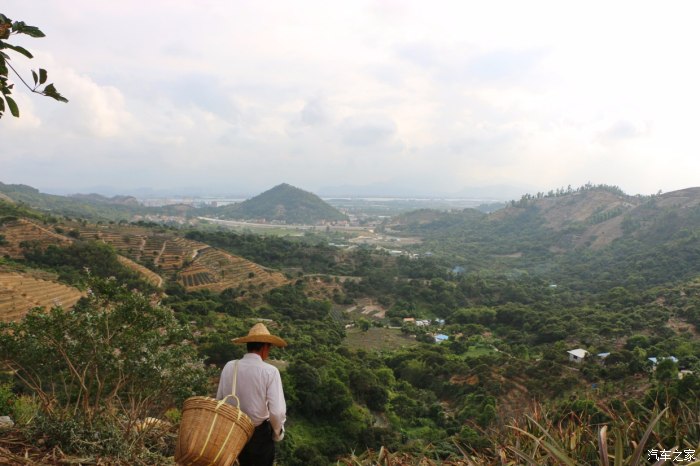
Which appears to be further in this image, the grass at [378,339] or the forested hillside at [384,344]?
the grass at [378,339]

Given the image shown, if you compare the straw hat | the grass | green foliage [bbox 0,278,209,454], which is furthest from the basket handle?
the grass

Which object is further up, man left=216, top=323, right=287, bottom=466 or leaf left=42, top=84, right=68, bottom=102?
leaf left=42, top=84, right=68, bottom=102

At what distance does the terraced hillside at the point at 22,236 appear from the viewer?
2943 centimetres

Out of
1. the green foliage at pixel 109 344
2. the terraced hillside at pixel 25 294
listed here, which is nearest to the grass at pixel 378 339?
the terraced hillside at pixel 25 294

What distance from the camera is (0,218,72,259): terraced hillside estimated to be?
2943 cm

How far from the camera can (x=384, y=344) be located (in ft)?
99.5

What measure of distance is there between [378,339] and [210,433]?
97.1 ft

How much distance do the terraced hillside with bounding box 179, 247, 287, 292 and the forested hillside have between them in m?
0.27

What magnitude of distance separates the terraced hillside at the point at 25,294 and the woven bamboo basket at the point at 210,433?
59.2ft

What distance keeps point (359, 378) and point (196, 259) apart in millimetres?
28507

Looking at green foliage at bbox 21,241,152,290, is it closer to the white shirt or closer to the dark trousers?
the dark trousers

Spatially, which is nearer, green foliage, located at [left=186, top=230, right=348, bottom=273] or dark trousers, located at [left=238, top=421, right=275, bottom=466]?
dark trousers, located at [left=238, top=421, right=275, bottom=466]

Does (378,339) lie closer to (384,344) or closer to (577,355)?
(384,344)

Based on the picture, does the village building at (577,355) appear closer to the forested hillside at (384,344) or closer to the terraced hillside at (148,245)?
the forested hillside at (384,344)
